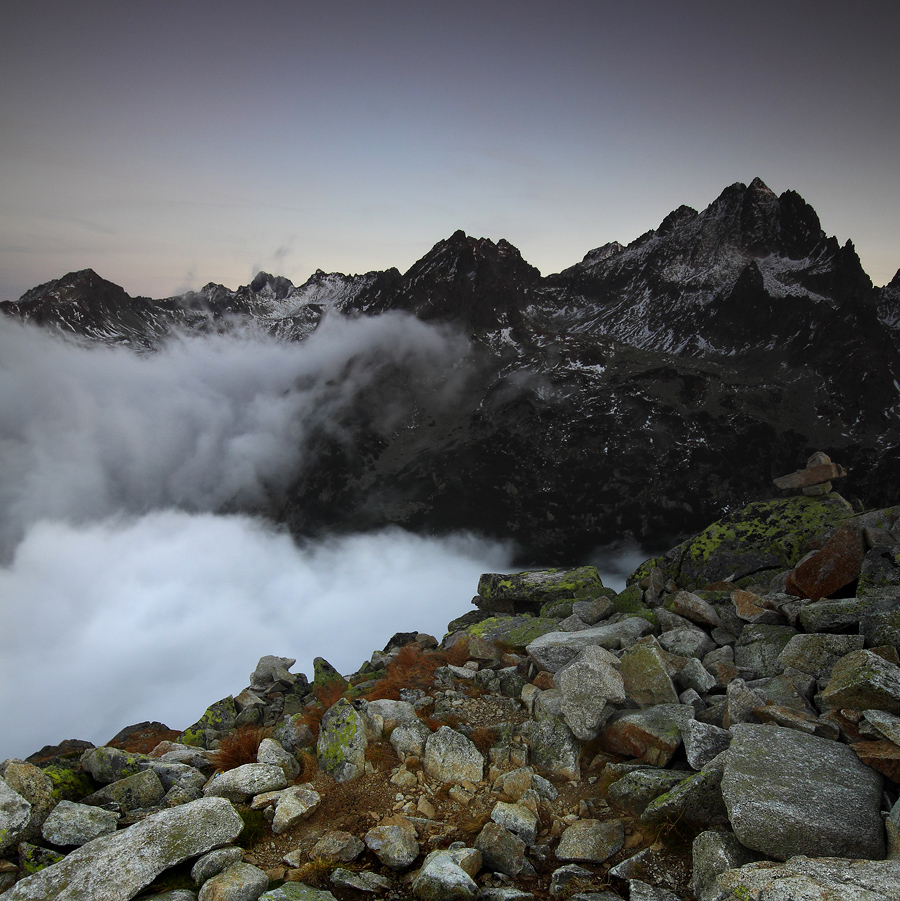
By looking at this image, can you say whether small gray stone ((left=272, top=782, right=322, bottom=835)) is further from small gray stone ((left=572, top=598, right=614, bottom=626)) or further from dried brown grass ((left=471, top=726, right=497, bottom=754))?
small gray stone ((left=572, top=598, right=614, bottom=626))

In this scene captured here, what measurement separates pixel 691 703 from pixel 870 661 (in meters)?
2.80

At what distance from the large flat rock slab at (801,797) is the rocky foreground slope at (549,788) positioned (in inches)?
0.9

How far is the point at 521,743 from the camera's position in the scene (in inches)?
361

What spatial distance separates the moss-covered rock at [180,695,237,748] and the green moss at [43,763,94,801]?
666 centimetres

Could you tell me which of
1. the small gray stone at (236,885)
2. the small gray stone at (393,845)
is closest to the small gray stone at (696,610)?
the small gray stone at (393,845)

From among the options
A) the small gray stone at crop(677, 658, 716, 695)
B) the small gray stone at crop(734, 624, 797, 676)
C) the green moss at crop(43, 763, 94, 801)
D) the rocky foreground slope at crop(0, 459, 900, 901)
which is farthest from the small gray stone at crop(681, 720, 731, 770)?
the green moss at crop(43, 763, 94, 801)

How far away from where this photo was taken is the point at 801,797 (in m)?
6.15

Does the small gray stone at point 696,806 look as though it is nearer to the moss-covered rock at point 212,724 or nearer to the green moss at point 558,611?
the green moss at point 558,611

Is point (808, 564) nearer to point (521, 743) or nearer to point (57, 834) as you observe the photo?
point (521, 743)

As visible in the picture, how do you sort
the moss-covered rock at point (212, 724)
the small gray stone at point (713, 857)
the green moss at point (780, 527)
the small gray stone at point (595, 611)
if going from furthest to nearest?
the green moss at point (780, 527)
the small gray stone at point (595, 611)
the moss-covered rock at point (212, 724)
the small gray stone at point (713, 857)

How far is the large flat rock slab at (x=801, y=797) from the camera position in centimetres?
576

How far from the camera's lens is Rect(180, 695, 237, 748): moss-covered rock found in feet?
51.6

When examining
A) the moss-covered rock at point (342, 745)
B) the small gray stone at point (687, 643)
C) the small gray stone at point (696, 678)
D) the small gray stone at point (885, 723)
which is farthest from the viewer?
the small gray stone at point (687, 643)

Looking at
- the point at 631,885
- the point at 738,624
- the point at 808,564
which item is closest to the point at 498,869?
the point at 631,885
